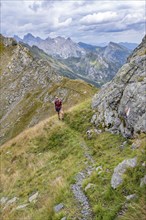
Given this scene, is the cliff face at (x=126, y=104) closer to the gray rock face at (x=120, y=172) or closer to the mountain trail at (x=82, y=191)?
the mountain trail at (x=82, y=191)

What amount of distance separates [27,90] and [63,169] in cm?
7238

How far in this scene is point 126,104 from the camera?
92.6 ft

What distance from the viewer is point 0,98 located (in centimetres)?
9575

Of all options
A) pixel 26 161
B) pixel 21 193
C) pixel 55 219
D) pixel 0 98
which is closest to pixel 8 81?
pixel 0 98

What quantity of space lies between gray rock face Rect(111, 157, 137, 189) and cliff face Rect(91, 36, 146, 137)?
18.3 feet

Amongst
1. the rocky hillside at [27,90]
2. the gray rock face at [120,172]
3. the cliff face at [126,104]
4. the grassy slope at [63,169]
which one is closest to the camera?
the grassy slope at [63,169]

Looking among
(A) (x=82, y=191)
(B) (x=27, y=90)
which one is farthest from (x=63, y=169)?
(B) (x=27, y=90)

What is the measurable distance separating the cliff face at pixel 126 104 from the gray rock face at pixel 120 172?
219 inches

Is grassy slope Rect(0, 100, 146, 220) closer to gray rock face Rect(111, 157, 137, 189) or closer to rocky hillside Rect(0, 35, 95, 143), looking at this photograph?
gray rock face Rect(111, 157, 137, 189)

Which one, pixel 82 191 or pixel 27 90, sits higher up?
pixel 27 90

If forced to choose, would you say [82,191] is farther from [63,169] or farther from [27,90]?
[27,90]

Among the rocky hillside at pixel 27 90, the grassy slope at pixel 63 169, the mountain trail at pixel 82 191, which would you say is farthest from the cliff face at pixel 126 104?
the rocky hillside at pixel 27 90

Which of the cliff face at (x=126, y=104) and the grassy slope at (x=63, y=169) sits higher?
the cliff face at (x=126, y=104)

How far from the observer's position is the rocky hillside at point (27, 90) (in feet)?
260
